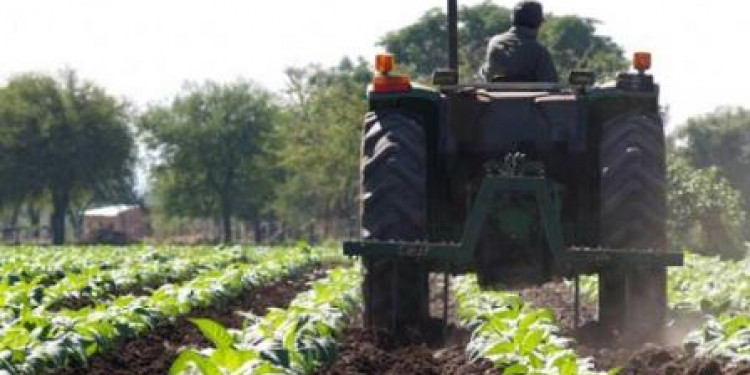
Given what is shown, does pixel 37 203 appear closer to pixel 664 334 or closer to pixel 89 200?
pixel 89 200

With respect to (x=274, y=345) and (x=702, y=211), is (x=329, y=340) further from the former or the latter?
(x=702, y=211)

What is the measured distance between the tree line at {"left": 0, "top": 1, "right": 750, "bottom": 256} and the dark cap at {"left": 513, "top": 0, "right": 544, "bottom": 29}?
5496 cm

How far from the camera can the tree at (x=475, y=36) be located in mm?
74688

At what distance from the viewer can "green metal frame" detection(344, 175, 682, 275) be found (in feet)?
30.2

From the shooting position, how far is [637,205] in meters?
9.62

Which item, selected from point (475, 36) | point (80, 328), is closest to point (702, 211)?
point (475, 36)

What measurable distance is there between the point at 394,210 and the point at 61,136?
70051 mm

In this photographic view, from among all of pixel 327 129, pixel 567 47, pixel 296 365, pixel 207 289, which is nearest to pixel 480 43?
pixel 567 47

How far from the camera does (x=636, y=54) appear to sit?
397 inches

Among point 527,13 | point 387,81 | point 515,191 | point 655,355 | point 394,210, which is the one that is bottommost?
point 655,355

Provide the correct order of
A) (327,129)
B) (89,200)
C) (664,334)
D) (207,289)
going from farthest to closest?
(89,200), (327,129), (207,289), (664,334)

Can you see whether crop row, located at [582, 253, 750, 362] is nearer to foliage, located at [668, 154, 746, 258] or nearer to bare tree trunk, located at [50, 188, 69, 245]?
foliage, located at [668, 154, 746, 258]

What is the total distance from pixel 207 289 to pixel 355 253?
4.93 m

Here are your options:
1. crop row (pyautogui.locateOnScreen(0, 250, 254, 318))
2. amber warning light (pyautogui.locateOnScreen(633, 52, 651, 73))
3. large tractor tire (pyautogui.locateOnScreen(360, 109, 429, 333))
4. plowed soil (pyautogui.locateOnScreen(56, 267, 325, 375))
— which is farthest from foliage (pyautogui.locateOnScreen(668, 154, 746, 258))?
large tractor tire (pyautogui.locateOnScreen(360, 109, 429, 333))
